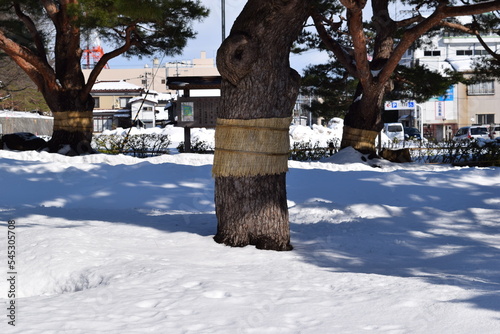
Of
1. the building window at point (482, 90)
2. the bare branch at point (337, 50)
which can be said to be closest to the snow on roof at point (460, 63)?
the building window at point (482, 90)

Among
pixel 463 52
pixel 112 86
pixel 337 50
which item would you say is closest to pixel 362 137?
pixel 337 50

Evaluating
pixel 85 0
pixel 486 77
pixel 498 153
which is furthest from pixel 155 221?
pixel 486 77

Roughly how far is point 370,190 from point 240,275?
640cm

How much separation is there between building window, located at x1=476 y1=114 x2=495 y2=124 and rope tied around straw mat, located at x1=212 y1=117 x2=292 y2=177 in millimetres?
40145

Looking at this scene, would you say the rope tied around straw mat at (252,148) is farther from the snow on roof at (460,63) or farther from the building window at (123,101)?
the building window at (123,101)

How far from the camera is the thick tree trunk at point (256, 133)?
608 centimetres

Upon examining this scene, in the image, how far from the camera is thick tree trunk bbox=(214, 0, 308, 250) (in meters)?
6.08

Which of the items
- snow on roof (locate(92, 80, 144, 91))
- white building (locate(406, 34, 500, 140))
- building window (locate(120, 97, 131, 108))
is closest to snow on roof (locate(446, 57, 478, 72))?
white building (locate(406, 34, 500, 140))

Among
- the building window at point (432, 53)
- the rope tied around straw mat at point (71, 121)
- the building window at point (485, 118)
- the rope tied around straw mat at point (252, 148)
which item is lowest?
the rope tied around straw mat at point (252, 148)

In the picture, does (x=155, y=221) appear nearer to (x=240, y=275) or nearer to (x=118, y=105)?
(x=240, y=275)

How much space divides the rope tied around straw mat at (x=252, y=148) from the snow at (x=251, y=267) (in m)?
0.80

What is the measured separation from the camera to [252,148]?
6059mm

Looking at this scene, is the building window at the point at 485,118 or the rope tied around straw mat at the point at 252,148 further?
the building window at the point at 485,118

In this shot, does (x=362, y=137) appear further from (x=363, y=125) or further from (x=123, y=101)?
(x=123, y=101)
